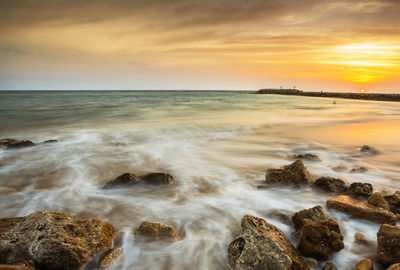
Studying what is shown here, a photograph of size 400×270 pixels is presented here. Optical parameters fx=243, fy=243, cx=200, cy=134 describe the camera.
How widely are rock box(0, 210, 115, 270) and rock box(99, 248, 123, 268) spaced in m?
0.10

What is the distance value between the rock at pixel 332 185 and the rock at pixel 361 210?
62 centimetres

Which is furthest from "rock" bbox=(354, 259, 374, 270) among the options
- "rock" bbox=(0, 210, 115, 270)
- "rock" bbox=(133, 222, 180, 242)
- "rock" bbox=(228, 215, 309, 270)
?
"rock" bbox=(0, 210, 115, 270)

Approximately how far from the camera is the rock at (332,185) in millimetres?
4849

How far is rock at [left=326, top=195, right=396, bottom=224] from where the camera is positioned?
11.9ft

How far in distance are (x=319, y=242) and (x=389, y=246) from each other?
0.76 m

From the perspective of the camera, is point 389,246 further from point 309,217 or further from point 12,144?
point 12,144

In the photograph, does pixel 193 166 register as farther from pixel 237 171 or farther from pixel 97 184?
pixel 97 184

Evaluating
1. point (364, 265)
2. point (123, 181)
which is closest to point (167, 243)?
point (364, 265)

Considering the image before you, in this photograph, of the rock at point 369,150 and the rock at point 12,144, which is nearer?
the rock at point 369,150

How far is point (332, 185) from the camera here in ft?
16.2

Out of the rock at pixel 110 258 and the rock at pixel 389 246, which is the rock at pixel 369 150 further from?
the rock at pixel 110 258

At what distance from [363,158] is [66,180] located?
843 cm

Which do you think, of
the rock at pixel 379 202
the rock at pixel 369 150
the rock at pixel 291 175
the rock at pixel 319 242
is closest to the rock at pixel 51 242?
the rock at pixel 319 242

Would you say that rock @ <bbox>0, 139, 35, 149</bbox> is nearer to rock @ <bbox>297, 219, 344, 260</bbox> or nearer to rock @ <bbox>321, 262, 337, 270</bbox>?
rock @ <bbox>297, 219, 344, 260</bbox>
